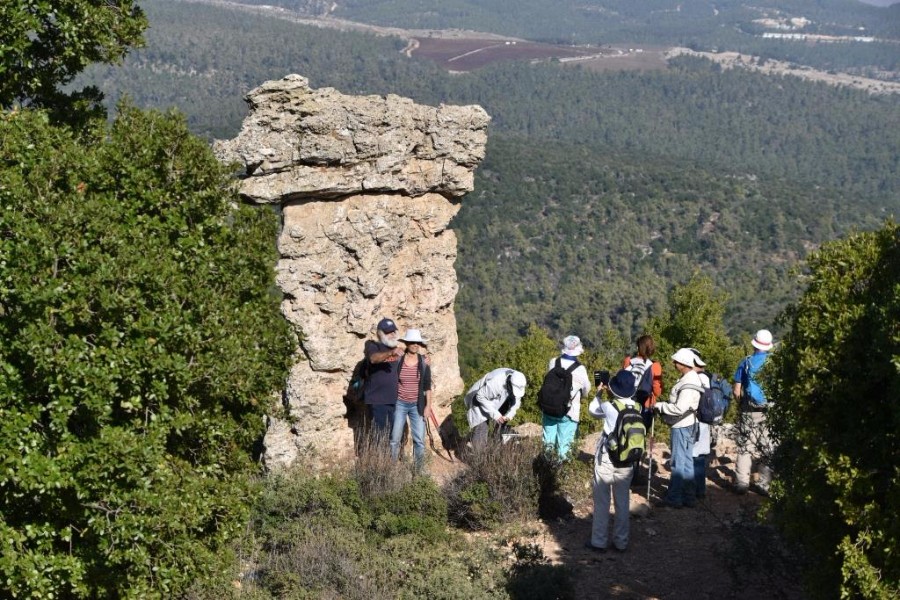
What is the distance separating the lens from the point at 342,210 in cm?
1059

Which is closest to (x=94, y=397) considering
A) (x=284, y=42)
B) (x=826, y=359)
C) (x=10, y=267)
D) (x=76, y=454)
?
(x=76, y=454)

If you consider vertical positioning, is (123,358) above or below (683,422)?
above

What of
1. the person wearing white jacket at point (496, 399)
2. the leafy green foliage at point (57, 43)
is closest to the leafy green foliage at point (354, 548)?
the person wearing white jacket at point (496, 399)

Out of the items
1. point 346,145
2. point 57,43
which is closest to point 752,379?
point 346,145

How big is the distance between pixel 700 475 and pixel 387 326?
340 centimetres

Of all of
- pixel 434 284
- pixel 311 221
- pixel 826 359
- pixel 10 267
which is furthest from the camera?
pixel 434 284

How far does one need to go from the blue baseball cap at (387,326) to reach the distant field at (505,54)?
149 metres

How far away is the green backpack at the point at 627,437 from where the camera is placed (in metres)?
8.46

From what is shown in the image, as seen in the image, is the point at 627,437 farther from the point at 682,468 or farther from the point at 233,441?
the point at 233,441

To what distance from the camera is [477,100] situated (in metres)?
138

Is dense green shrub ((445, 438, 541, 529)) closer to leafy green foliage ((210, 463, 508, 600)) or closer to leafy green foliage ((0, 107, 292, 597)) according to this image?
leafy green foliage ((210, 463, 508, 600))

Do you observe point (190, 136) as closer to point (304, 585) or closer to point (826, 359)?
point (304, 585)

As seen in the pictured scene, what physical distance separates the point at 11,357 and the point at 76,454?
626 mm

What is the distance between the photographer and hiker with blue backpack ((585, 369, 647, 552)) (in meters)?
8.48
